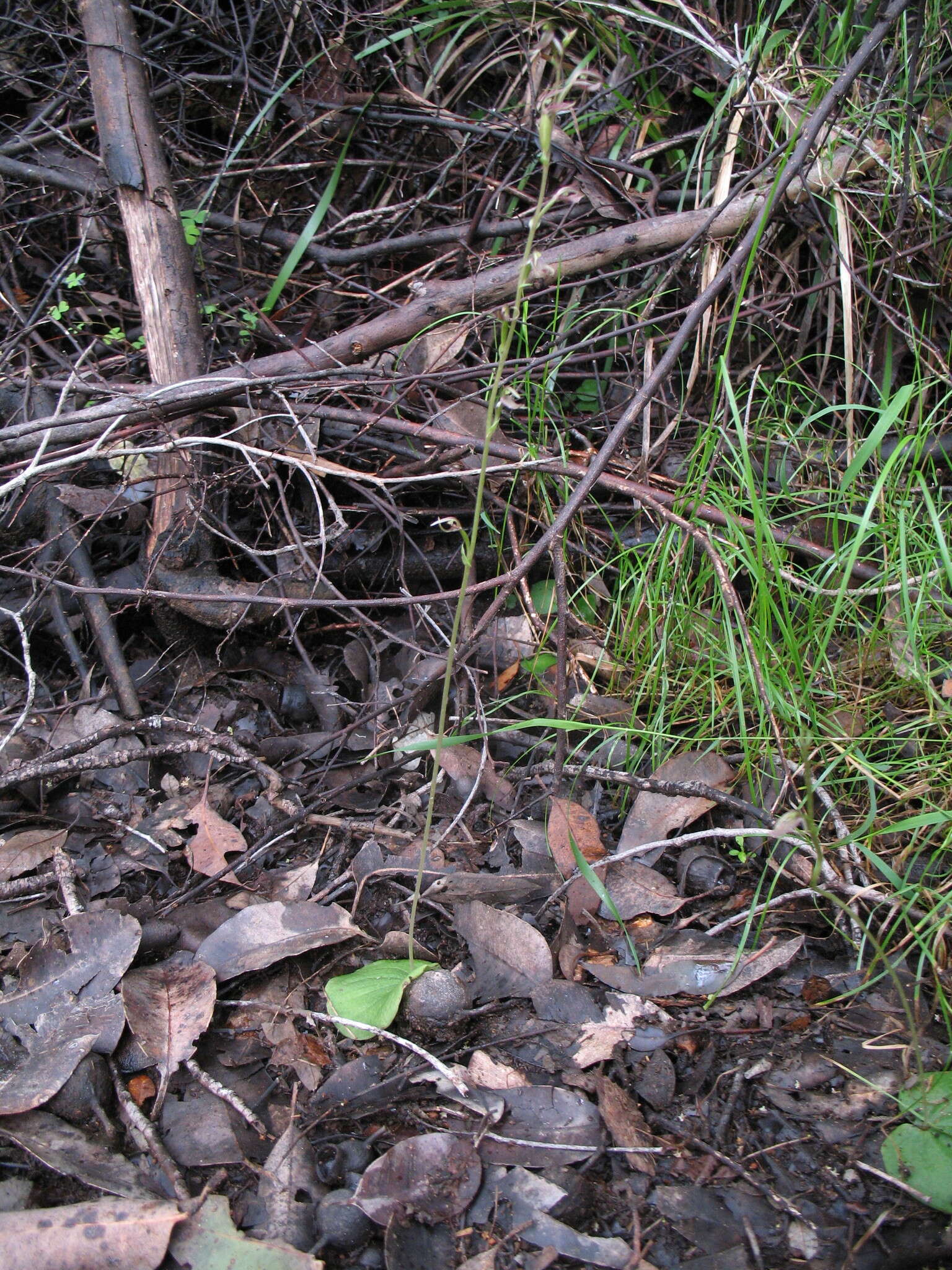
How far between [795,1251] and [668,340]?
7.03 feet

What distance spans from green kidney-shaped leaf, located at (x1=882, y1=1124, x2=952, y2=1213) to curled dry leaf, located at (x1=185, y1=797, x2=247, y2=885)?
123 cm

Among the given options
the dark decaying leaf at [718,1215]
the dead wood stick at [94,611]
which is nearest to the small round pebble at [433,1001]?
the dark decaying leaf at [718,1215]

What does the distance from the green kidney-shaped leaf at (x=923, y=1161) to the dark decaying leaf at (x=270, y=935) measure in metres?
0.92

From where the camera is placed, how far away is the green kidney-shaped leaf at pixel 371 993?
1.36 meters

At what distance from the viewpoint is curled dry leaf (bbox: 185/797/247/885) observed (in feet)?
5.63

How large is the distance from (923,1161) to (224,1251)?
3.25 ft

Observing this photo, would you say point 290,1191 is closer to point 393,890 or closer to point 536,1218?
point 536,1218

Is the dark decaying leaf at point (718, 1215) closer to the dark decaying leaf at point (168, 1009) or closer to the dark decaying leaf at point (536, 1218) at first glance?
the dark decaying leaf at point (536, 1218)

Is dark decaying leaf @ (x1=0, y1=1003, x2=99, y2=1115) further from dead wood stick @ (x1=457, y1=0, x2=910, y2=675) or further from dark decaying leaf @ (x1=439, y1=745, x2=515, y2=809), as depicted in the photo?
dead wood stick @ (x1=457, y1=0, x2=910, y2=675)

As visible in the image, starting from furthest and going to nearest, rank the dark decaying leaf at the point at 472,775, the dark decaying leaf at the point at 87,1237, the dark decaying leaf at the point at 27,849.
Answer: the dark decaying leaf at the point at 472,775 → the dark decaying leaf at the point at 27,849 → the dark decaying leaf at the point at 87,1237

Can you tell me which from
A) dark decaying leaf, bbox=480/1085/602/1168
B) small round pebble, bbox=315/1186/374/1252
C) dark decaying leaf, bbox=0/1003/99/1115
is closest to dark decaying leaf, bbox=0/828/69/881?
dark decaying leaf, bbox=0/1003/99/1115

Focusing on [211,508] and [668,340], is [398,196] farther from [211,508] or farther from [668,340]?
A: [211,508]

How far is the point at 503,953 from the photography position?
4.89 ft

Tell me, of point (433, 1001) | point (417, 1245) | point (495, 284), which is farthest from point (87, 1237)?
point (495, 284)
